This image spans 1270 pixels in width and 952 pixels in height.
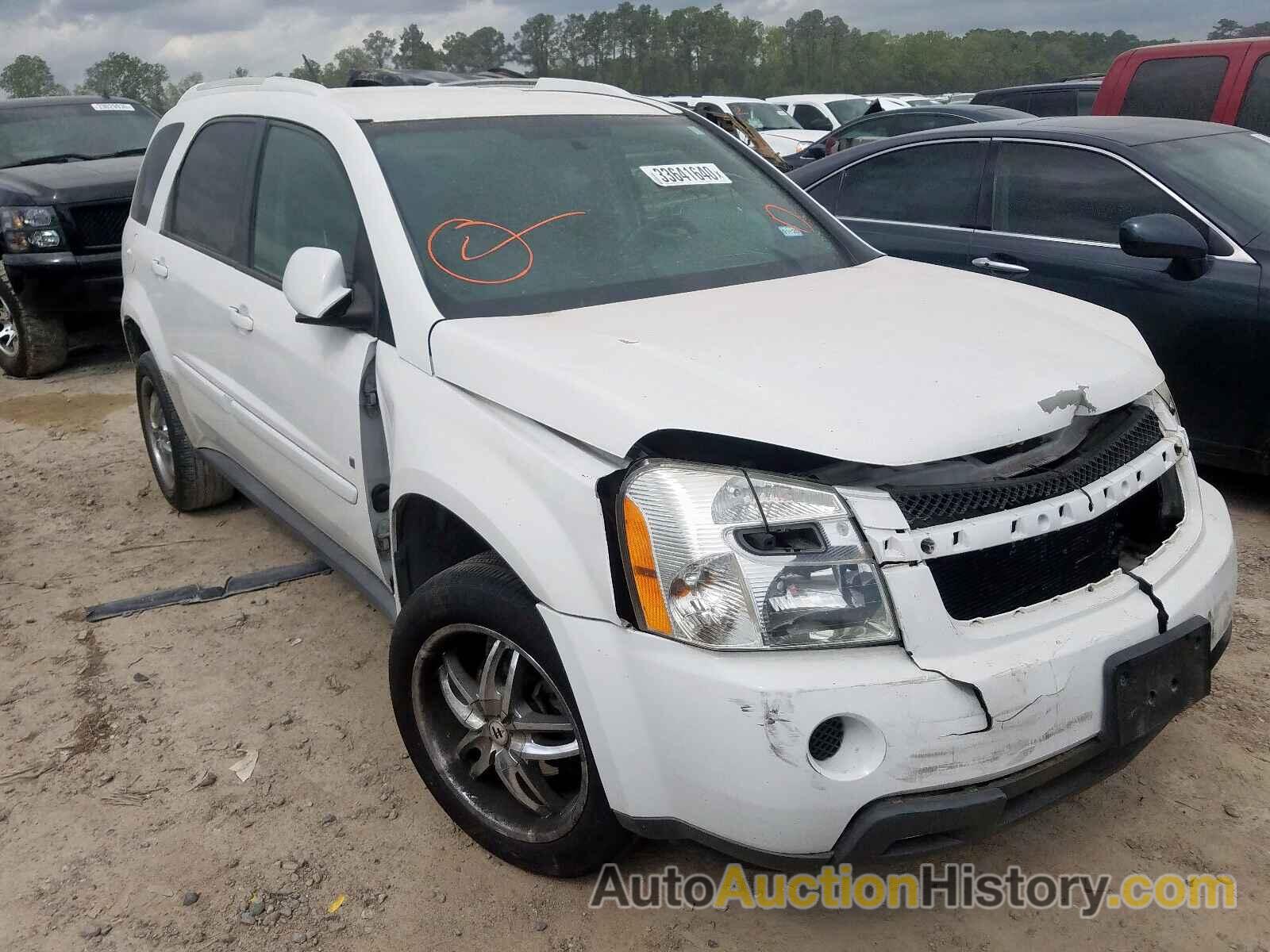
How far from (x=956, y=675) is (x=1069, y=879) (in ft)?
2.89

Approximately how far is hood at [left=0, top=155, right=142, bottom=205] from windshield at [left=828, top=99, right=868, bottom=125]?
1416cm

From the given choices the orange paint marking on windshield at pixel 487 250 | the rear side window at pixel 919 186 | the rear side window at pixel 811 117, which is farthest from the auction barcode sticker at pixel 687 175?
the rear side window at pixel 811 117

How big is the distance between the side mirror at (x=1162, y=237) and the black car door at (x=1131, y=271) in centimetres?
18

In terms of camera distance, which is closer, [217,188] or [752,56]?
[217,188]

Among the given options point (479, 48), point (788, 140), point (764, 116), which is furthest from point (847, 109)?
point (479, 48)

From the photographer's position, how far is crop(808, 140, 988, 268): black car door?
16.4 feet

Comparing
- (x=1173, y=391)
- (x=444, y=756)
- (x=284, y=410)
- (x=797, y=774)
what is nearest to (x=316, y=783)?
(x=444, y=756)

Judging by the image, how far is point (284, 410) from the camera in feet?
10.6

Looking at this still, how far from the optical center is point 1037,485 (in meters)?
2.08

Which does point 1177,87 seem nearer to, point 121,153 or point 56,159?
point 121,153

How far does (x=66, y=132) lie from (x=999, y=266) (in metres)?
7.68

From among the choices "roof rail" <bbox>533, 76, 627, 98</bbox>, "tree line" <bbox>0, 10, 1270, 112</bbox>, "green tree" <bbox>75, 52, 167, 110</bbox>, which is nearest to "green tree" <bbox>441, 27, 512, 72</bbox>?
"tree line" <bbox>0, 10, 1270, 112</bbox>

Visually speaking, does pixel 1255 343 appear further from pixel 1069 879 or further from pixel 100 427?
pixel 100 427

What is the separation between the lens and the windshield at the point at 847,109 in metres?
19.5
